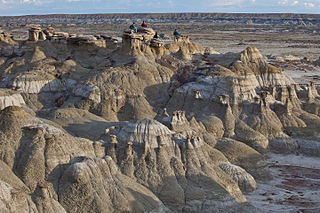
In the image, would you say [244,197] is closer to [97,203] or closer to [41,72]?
[97,203]

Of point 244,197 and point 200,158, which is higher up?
point 200,158

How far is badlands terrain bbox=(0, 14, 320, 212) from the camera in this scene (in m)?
23.1

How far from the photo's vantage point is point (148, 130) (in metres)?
26.9

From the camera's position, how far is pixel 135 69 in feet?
156

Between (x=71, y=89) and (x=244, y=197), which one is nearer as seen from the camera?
(x=244, y=197)

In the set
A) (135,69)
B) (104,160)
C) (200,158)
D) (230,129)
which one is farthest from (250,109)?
(104,160)

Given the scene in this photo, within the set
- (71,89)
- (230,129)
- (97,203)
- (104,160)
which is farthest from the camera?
(71,89)

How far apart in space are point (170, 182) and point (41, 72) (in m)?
25.9

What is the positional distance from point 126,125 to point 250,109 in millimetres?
17015

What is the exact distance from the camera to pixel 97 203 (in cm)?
2195

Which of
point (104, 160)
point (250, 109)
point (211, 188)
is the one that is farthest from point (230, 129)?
point (104, 160)

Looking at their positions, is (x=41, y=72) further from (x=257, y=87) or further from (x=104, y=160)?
(x=104, y=160)

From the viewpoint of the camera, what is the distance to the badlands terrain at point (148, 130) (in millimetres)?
23109

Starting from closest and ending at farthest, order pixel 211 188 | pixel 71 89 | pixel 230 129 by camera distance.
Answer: pixel 211 188 → pixel 230 129 → pixel 71 89
